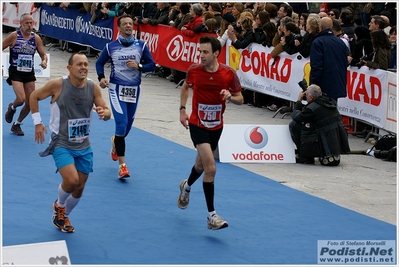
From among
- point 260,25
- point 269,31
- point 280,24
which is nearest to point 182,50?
point 260,25

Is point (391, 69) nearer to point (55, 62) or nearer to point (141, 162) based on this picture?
point (141, 162)

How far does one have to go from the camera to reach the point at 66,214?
873cm

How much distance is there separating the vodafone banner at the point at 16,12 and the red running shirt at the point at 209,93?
20.7 meters

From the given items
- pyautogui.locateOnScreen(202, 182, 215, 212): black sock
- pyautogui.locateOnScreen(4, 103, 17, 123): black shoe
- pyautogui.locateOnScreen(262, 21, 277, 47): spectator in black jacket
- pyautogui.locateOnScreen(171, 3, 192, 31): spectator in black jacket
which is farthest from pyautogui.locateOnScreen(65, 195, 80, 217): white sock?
pyautogui.locateOnScreen(171, 3, 192, 31): spectator in black jacket

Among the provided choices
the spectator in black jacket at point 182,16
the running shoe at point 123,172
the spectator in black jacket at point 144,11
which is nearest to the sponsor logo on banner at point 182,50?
the spectator in black jacket at point 182,16

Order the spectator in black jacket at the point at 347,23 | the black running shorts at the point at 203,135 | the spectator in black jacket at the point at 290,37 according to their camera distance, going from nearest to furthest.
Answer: the black running shorts at the point at 203,135, the spectator in black jacket at the point at 347,23, the spectator in black jacket at the point at 290,37

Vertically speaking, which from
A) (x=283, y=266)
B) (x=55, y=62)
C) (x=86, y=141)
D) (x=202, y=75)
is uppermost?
(x=202, y=75)

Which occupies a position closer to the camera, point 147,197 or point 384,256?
point 384,256

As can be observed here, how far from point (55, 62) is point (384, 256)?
56.8 feet

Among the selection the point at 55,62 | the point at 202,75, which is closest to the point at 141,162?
the point at 202,75

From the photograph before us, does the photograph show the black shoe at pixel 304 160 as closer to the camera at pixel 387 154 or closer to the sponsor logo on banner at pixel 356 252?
the camera at pixel 387 154

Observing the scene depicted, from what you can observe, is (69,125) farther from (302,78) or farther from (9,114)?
(302,78)

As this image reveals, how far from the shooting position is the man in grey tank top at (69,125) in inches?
334

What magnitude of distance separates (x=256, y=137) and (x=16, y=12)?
20204mm
